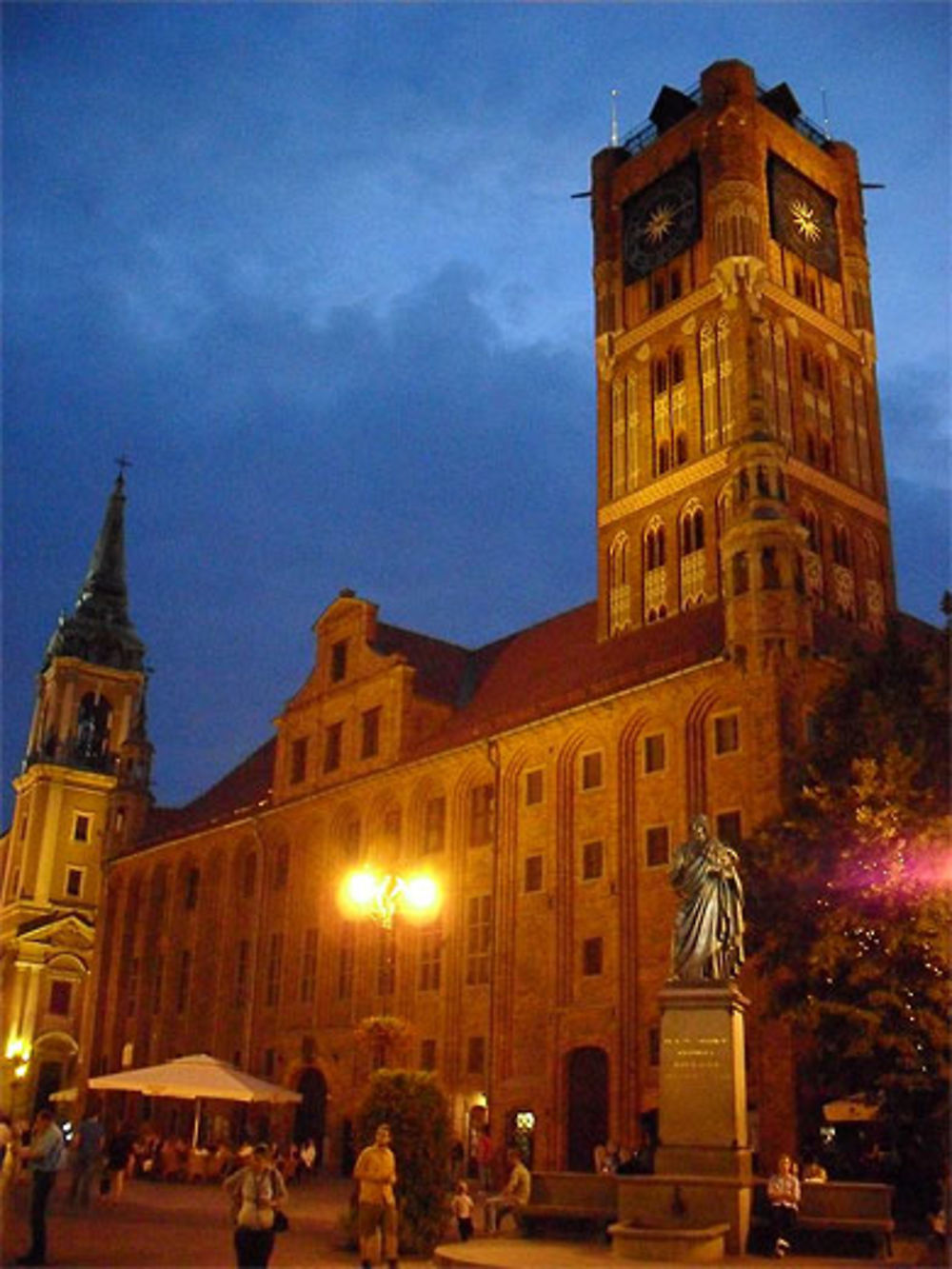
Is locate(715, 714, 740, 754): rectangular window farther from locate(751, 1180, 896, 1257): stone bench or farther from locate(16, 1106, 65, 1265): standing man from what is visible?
locate(16, 1106, 65, 1265): standing man

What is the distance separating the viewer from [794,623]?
1268 inches

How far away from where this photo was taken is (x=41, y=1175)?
49.2 ft

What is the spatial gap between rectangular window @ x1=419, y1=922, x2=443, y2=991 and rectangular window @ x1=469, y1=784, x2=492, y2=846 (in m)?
3.07

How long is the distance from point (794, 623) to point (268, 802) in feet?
81.4

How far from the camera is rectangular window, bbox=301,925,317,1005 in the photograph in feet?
145

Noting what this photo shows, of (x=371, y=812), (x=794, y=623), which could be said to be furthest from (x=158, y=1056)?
(x=794, y=623)

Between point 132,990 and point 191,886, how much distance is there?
5945mm

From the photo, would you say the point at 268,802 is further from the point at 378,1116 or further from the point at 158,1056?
the point at 378,1116

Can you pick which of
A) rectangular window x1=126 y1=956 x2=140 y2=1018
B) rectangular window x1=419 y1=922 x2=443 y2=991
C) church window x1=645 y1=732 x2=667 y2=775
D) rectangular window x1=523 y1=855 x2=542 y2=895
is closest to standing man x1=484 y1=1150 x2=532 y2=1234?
church window x1=645 y1=732 x2=667 y2=775

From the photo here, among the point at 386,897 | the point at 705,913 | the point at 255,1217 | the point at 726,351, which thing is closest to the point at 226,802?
the point at 726,351

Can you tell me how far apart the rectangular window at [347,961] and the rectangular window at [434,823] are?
4.52 meters

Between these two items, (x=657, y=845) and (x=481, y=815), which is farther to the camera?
(x=481, y=815)

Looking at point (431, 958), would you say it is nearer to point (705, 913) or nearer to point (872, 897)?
point (872, 897)

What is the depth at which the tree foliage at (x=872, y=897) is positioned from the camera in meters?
21.5
